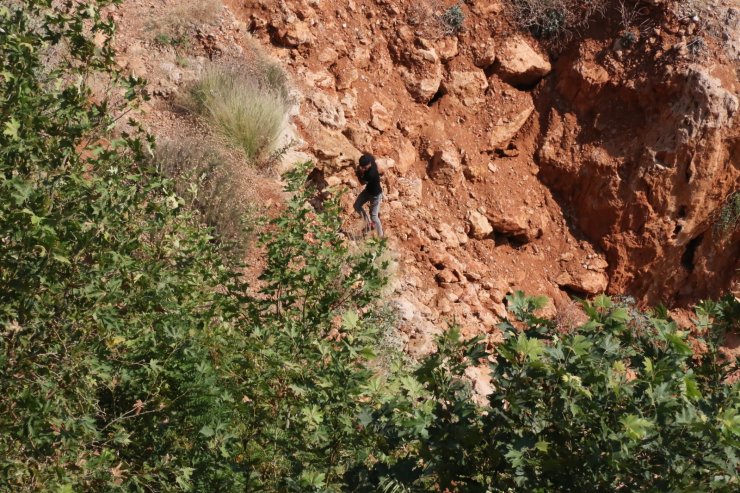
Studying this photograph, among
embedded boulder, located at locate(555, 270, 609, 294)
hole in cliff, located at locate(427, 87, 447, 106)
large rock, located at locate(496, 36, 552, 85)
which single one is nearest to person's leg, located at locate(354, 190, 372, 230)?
hole in cliff, located at locate(427, 87, 447, 106)

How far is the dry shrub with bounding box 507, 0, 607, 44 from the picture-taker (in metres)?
12.1

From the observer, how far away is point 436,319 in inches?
366

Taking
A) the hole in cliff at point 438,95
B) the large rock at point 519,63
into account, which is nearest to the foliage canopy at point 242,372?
the hole in cliff at point 438,95

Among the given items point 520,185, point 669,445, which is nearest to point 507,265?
point 520,185

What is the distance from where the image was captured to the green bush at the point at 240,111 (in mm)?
9188

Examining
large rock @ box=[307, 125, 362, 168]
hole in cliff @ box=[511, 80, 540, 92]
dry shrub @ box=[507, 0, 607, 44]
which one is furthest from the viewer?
hole in cliff @ box=[511, 80, 540, 92]

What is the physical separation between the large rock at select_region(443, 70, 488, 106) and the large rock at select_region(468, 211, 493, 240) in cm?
175

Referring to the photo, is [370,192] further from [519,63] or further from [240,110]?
[519,63]

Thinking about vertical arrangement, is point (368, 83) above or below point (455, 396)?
below

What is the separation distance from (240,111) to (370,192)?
1.73 m

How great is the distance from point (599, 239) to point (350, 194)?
4.12m

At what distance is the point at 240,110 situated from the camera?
925 centimetres

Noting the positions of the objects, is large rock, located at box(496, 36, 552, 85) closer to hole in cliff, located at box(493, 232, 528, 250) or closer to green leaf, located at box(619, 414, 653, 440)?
hole in cliff, located at box(493, 232, 528, 250)

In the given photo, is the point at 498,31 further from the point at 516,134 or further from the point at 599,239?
the point at 599,239
